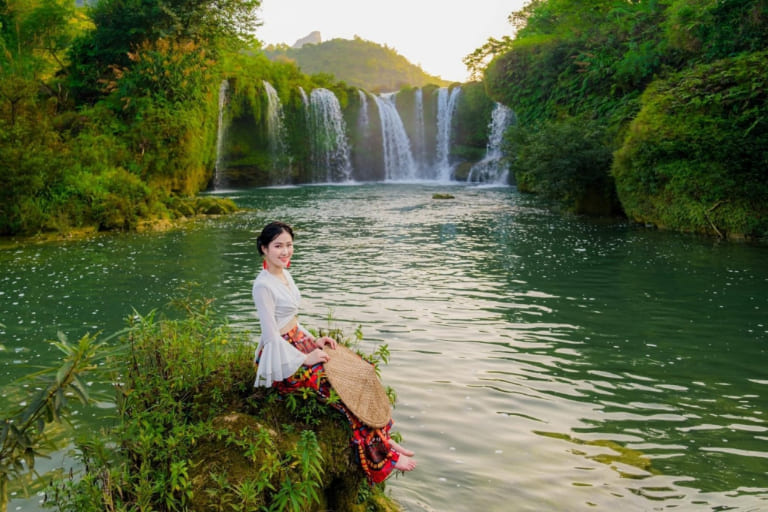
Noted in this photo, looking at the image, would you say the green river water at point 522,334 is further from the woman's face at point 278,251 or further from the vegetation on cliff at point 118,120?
the vegetation on cliff at point 118,120

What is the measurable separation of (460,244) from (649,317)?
25.7ft

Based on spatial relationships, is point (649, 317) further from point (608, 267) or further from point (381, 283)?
point (381, 283)

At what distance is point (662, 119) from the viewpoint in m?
18.5

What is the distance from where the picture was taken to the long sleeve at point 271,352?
4.26 meters

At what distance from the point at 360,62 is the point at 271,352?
139 meters

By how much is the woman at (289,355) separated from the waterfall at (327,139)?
4233cm

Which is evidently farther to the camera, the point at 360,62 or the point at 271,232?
the point at 360,62

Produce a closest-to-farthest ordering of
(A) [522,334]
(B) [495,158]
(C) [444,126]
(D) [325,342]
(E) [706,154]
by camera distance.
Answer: (D) [325,342] < (A) [522,334] < (E) [706,154] < (B) [495,158] < (C) [444,126]

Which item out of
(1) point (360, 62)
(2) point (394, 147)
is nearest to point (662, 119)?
(2) point (394, 147)

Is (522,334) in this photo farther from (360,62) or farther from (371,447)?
(360,62)

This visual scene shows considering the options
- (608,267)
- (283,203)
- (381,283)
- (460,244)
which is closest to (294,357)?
(381,283)

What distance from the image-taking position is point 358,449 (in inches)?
162

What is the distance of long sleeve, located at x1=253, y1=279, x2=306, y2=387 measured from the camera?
4.26m

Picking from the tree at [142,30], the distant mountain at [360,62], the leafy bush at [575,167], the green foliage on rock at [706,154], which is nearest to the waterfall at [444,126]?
the tree at [142,30]
